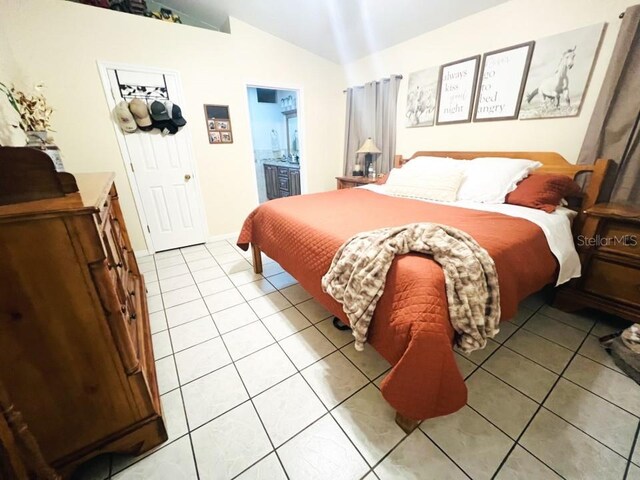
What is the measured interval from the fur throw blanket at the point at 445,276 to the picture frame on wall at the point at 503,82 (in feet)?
6.53

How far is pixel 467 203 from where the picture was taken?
208 centimetres

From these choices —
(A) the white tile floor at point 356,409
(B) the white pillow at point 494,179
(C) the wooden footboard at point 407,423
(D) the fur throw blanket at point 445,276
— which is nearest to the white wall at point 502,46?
(B) the white pillow at point 494,179

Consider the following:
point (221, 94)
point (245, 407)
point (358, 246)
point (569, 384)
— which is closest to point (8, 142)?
point (221, 94)

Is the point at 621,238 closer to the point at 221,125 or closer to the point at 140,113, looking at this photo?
the point at 221,125

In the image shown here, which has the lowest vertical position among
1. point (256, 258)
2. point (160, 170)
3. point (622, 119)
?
point (256, 258)

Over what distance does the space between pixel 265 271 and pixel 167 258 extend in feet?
4.20

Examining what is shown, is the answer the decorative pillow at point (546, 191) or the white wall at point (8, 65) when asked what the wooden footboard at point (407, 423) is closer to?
the decorative pillow at point (546, 191)

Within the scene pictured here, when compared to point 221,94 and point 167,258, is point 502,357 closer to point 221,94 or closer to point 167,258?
point 167,258

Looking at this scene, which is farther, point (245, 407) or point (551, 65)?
point (551, 65)

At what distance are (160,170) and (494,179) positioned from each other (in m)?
3.36

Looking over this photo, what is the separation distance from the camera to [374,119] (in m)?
3.54

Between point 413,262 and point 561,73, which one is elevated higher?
point 561,73

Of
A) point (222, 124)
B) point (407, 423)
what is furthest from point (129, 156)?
point (407, 423)

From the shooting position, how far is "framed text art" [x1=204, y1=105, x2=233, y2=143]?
3.05m
